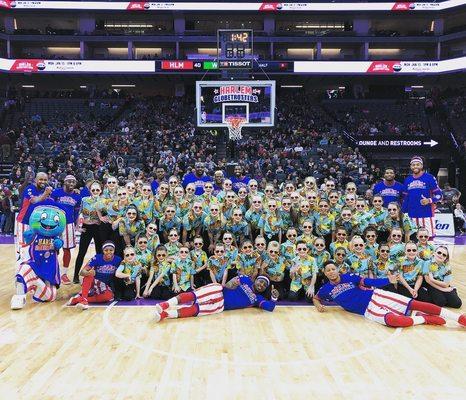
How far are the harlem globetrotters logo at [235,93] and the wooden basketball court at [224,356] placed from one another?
1098 centimetres

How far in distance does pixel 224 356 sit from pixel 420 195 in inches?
194

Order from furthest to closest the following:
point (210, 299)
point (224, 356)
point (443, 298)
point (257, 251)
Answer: point (257, 251), point (443, 298), point (210, 299), point (224, 356)

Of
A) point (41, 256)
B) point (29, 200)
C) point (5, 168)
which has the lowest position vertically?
point (41, 256)

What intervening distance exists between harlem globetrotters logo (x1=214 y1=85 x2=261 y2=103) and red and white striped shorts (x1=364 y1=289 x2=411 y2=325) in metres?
11.2

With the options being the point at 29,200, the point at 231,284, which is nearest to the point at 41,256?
the point at 29,200

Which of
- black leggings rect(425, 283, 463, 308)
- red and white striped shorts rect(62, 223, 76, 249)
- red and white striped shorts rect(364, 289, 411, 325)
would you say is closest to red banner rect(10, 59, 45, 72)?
red and white striped shorts rect(62, 223, 76, 249)

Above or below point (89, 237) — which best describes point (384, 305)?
below

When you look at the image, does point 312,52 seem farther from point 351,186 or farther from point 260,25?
point 351,186

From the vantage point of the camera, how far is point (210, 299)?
19.9 feet

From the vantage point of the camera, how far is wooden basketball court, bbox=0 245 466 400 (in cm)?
389

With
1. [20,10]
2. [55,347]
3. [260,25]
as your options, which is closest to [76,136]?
[20,10]

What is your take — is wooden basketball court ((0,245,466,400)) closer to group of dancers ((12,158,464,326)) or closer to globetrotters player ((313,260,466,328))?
globetrotters player ((313,260,466,328))

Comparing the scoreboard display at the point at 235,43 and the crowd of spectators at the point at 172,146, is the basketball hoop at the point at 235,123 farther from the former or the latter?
the scoreboard display at the point at 235,43

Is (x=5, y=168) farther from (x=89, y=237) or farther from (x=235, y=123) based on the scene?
(x=89, y=237)
